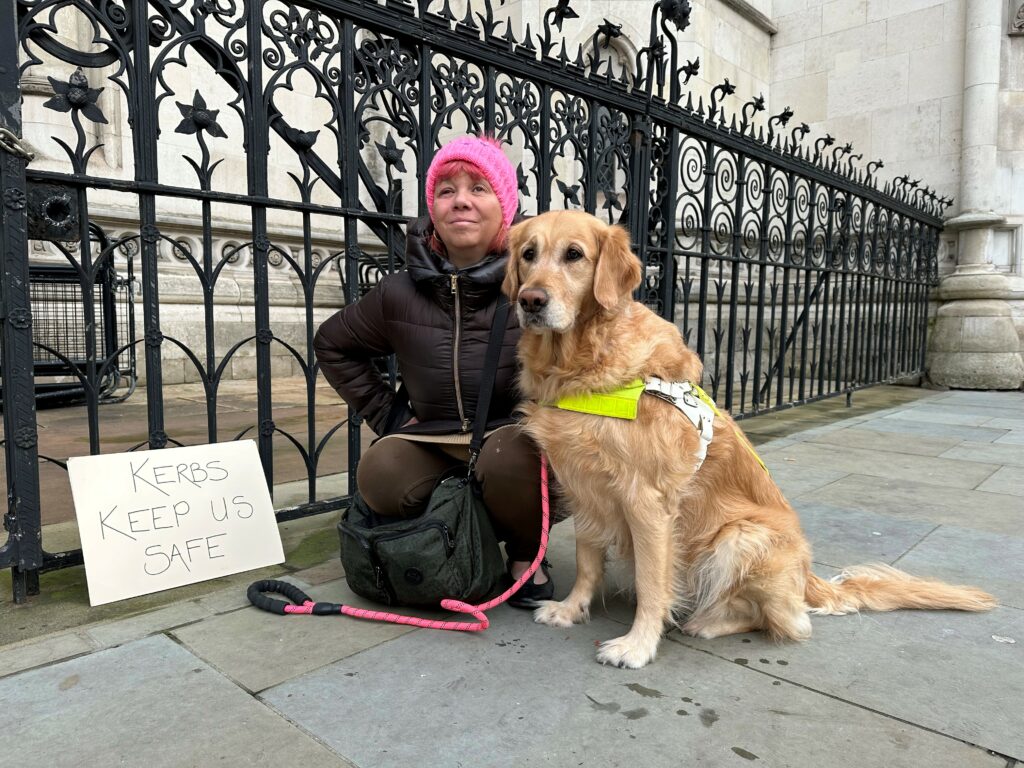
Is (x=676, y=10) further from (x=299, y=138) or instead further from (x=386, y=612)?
(x=386, y=612)

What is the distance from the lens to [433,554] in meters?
2.28

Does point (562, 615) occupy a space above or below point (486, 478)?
below

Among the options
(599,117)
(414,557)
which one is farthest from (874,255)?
(414,557)

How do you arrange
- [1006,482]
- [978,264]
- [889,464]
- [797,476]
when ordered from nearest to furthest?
[1006,482], [797,476], [889,464], [978,264]

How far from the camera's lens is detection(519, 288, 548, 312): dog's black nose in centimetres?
210

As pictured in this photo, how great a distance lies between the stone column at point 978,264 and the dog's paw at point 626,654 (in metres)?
9.61

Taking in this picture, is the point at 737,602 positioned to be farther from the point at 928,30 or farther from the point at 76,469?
the point at 928,30

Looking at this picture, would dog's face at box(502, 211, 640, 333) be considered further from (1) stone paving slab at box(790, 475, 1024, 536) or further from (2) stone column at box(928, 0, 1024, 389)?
(2) stone column at box(928, 0, 1024, 389)

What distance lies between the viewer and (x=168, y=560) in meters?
2.63

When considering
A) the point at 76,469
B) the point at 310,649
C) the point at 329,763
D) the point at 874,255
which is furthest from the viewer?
the point at 874,255

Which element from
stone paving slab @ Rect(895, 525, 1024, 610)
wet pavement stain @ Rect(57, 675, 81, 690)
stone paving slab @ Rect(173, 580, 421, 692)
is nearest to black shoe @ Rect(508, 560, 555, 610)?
stone paving slab @ Rect(173, 580, 421, 692)

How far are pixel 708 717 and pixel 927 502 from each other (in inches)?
113

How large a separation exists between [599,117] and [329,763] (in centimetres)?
428

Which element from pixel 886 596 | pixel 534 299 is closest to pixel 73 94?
Answer: pixel 534 299
